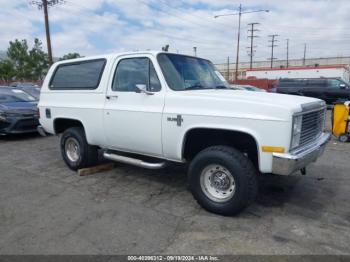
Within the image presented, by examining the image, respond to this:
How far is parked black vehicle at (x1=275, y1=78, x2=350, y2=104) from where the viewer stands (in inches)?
776

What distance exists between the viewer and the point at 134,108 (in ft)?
14.9

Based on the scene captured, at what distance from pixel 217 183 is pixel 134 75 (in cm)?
202

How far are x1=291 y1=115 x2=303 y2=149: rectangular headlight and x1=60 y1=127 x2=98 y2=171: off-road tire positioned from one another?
3540 millimetres

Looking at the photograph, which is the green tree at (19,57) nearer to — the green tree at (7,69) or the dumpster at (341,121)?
the green tree at (7,69)

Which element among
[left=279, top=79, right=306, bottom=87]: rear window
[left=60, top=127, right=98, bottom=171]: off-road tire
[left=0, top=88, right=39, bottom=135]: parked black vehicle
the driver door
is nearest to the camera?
the driver door

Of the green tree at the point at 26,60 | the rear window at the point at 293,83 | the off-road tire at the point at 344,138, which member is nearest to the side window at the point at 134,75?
the off-road tire at the point at 344,138

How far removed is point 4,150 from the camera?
784cm

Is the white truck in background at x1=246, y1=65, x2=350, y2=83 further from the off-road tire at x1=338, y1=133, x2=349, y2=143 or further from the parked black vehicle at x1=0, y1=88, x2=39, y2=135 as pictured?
the parked black vehicle at x1=0, y1=88, x2=39, y2=135

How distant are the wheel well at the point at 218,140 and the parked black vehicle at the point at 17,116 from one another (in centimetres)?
650

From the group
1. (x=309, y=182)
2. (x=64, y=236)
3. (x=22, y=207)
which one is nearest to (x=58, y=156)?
(x=22, y=207)

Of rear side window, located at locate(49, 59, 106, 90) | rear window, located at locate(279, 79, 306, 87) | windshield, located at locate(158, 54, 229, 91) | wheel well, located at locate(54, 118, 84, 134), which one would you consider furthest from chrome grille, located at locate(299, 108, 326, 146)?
rear window, located at locate(279, 79, 306, 87)

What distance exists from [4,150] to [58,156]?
5.71 feet

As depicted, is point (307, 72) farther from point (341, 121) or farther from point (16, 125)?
point (16, 125)

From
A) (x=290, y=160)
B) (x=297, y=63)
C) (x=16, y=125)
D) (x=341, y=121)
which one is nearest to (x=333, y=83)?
(x=341, y=121)
